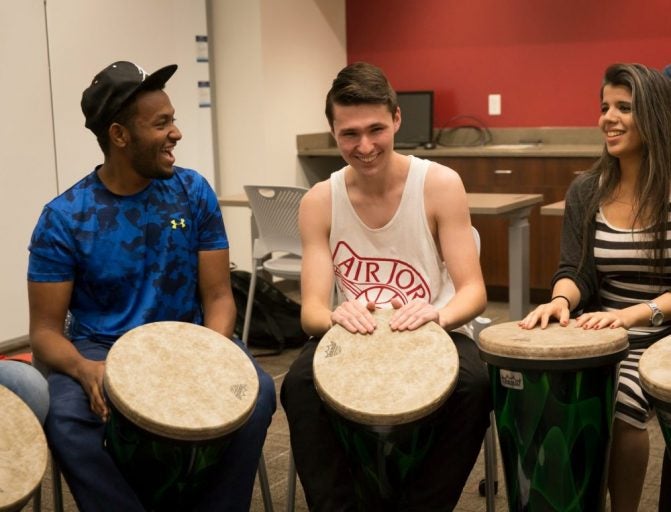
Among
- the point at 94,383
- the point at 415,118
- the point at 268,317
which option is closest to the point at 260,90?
the point at 415,118

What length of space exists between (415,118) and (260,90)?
0.95 m

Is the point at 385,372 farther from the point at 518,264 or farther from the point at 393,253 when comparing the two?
the point at 518,264

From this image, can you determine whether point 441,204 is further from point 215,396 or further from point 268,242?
point 268,242

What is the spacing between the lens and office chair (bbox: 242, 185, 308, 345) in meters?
3.96

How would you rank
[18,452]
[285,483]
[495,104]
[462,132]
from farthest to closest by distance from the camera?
[462,132]
[495,104]
[285,483]
[18,452]

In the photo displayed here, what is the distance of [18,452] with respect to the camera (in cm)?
166

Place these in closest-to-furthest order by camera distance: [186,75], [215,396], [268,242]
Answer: [215,396] → [268,242] → [186,75]

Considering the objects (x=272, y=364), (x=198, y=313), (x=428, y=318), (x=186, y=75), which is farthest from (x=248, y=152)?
(x=428, y=318)

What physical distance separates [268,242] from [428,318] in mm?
2130

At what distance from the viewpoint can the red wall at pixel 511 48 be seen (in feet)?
17.8

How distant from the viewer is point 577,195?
92.7 inches

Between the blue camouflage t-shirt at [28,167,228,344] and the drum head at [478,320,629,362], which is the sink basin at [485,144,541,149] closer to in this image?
the blue camouflage t-shirt at [28,167,228,344]

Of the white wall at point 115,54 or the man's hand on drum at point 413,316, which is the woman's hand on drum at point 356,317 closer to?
the man's hand on drum at point 413,316

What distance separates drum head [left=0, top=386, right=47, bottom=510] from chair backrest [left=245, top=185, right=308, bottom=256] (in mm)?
2232
